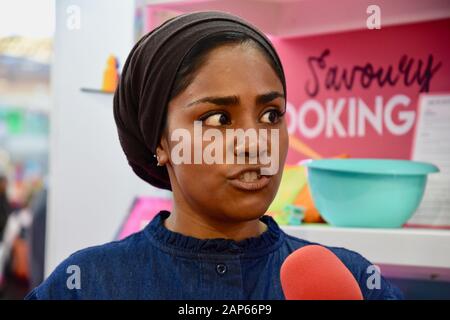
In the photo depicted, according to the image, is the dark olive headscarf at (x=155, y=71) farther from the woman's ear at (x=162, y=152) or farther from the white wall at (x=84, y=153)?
the white wall at (x=84, y=153)

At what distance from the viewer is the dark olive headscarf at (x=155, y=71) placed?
0.72 metres

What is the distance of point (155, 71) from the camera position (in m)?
0.74

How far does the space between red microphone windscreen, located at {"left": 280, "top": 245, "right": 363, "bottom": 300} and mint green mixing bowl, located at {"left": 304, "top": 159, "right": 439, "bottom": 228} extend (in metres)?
0.37

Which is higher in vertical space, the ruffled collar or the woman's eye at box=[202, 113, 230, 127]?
the woman's eye at box=[202, 113, 230, 127]

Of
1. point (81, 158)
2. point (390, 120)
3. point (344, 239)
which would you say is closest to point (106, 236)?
point (81, 158)

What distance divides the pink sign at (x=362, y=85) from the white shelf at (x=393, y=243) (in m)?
0.26

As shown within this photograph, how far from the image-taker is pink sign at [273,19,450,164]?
121cm

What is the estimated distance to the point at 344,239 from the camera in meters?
1.02

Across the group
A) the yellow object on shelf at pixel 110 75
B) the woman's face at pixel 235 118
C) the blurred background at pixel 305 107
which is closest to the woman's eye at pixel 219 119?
the woman's face at pixel 235 118

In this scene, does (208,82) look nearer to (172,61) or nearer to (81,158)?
(172,61)

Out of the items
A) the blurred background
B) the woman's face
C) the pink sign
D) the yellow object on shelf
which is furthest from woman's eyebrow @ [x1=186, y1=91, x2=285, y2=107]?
the pink sign

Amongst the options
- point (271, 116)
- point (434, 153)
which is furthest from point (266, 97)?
point (434, 153)

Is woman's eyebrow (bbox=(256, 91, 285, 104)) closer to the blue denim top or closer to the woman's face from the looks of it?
the woman's face

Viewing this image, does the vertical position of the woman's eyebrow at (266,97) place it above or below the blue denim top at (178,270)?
above
